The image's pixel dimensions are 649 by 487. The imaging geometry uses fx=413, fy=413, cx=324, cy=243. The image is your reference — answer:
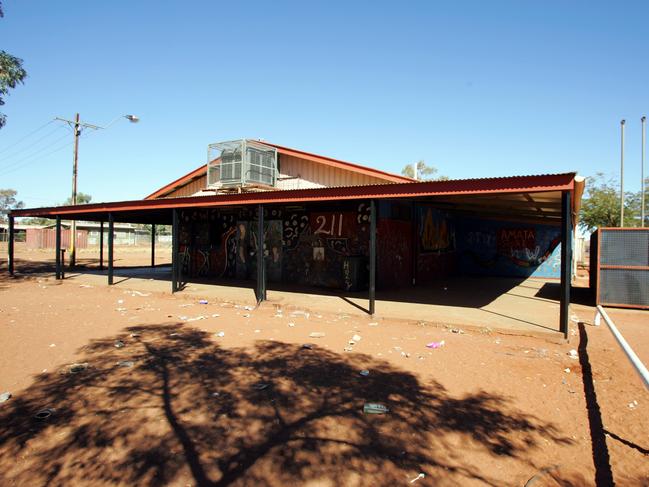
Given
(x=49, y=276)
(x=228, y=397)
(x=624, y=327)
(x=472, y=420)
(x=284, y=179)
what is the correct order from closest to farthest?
(x=472, y=420) < (x=228, y=397) < (x=624, y=327) < (x=284, y=179) < (x=49, y=276)

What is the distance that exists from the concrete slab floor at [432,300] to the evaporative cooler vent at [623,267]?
130cm

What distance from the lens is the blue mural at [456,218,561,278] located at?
59.9 feet

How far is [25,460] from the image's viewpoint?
331 centimetres

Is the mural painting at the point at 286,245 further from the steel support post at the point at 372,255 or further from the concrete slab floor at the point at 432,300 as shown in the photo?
the steel support post at the point at 372,255

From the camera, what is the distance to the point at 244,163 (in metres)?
13.9

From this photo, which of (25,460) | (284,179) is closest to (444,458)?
(25,460)

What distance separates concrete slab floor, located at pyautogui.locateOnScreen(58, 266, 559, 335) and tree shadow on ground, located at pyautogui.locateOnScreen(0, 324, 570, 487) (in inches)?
137

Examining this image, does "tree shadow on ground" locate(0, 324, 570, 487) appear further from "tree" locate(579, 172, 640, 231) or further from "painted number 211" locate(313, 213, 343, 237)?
"tree" locate(579, 172, 640, 231)

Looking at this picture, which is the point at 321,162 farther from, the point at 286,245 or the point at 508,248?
the point at 508,248

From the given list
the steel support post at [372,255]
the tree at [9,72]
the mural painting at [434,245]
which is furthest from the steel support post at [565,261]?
the tree at [9,72]

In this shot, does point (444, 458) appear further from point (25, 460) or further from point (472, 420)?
point (25, 460)

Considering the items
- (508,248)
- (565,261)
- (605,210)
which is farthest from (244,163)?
(605,210)

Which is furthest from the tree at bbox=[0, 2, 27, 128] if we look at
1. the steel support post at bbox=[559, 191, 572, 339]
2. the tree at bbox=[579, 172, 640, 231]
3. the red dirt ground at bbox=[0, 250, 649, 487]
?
the tree at bbox=[579, 172, 640, 231]

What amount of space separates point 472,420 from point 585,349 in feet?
12.6
